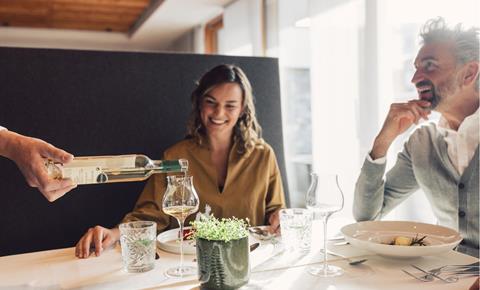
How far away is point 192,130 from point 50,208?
0.68 meters

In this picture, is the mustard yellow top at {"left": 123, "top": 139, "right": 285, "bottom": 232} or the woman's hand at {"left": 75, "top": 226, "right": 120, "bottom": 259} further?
the mustard yellow top at {"left": 123, "top": 139, "right": 285, "bottom": 232}

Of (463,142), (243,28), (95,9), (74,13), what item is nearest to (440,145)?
(463,142)

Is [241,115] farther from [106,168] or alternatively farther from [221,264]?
[221,264]

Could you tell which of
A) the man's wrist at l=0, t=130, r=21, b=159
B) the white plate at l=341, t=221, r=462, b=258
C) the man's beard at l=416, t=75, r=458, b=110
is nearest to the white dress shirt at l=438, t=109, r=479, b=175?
the man's beard at l=416, t=75, r=458, b=110

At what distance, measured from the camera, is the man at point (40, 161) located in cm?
105

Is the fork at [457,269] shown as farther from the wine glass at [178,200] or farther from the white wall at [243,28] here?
the white wall at [243,28]

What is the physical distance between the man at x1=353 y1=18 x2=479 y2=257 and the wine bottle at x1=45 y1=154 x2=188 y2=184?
0.75 metres

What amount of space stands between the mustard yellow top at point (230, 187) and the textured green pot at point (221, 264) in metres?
0.71

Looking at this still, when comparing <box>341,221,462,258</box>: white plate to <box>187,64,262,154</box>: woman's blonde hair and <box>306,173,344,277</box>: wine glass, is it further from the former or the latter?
<box>187,64,262,154</box>: woman's blonde hair

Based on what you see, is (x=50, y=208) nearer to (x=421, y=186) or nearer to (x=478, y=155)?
(x=421, y=186)

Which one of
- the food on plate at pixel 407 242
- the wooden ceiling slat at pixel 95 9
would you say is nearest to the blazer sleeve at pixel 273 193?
the food on plate at pixel 407 242

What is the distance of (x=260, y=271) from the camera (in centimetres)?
110

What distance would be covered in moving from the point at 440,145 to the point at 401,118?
16 cm

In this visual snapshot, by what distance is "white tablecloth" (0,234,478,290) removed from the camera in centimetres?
101
